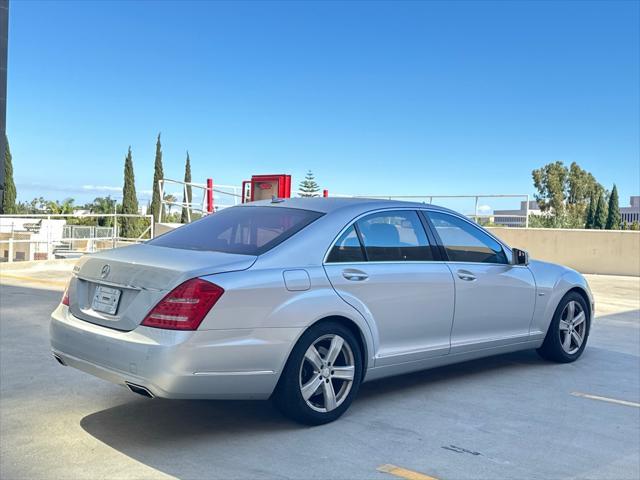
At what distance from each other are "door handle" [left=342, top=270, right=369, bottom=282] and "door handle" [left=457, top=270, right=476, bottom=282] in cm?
105

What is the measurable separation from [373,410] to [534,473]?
1.37 m

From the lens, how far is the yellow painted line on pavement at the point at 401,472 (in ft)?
12.1

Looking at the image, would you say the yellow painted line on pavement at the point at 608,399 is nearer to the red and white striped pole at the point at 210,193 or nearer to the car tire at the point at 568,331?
the car tire at the point at 568,331

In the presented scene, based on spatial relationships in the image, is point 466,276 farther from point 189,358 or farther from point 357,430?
point 189,358

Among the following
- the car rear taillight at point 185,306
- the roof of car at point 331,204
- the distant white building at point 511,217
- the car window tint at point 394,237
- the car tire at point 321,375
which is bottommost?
the car tire at point 321,375

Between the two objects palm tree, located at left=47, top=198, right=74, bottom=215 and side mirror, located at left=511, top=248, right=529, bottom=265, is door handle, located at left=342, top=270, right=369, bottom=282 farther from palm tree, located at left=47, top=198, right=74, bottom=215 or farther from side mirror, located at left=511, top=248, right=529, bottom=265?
palm tree, located at left=47, top=198, right=74, bottom=215

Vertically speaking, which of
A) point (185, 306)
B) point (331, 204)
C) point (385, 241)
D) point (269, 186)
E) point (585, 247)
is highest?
point (269, 186)

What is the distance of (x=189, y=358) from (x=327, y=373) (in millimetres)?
1015

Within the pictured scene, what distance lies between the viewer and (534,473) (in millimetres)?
3834

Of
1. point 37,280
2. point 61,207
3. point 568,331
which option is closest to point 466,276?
point 568,331

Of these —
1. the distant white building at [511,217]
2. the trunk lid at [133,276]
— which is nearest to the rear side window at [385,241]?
the trunk lid at [133,276]

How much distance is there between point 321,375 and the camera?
451cm

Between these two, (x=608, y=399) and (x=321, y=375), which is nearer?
(x=321, y=375)

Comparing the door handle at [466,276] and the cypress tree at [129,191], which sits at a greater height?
the cypress tree at [129,191]
